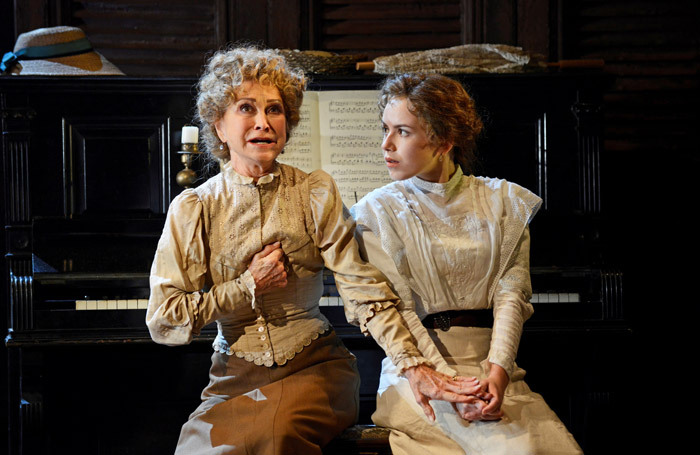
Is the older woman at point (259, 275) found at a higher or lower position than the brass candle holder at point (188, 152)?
lower

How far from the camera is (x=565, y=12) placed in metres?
4.45

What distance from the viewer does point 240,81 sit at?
85.5 inches

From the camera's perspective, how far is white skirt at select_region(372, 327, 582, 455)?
205 centimetres

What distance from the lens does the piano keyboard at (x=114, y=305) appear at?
127 inches

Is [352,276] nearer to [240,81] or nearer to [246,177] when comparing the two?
[246,177]

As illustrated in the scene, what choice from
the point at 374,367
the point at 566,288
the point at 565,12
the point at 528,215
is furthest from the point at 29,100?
the point at 565,12

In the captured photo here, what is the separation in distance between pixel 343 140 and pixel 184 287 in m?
1.59

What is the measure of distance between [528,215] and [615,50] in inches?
103

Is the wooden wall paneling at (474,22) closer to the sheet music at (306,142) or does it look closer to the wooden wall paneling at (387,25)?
the wooden wall paneling at (387,25)

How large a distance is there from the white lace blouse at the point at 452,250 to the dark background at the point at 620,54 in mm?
2323

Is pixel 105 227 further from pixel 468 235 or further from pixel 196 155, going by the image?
pixel 468 235

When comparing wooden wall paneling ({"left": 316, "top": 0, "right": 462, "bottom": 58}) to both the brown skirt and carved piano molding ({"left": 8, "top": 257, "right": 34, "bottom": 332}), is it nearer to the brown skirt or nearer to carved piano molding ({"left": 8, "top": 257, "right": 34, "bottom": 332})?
carved piano molding ({"left": 8, "top": 257, "right": 34, "bottom": 332})

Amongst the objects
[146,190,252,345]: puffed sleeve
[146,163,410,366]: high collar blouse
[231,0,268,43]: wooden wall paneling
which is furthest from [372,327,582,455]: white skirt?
[231,0,268,43]: wooden wall paneling

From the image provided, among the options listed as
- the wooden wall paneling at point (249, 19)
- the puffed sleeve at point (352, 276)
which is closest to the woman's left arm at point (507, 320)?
the puffed sleeve at point (352, 276)
